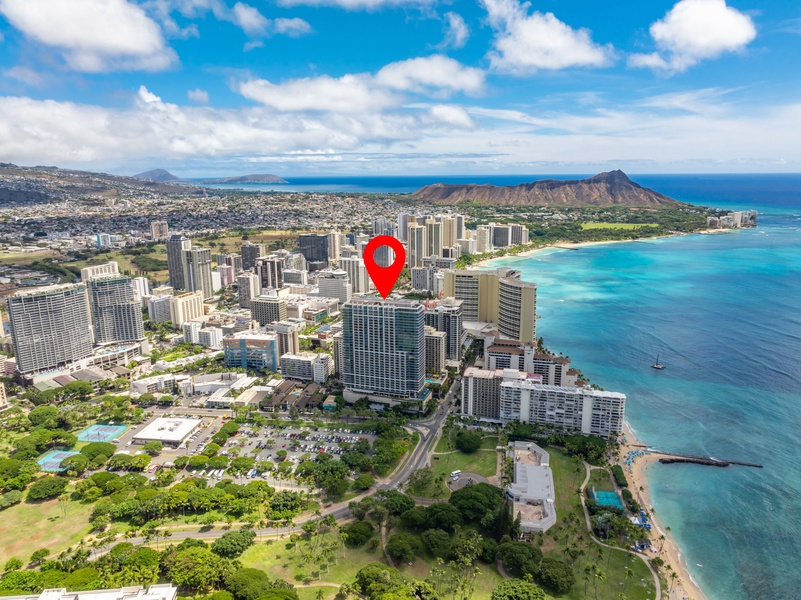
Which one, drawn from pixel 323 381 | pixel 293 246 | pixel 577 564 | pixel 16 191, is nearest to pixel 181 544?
pixel 577 564

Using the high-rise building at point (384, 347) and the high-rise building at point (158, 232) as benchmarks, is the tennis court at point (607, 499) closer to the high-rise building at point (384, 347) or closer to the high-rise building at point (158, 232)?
the high-rise building at point (384, 347)

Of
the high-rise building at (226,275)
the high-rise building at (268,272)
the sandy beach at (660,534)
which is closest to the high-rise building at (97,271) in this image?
the high-rise building at (226,275)

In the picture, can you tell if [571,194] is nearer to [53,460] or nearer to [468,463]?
[468,463]

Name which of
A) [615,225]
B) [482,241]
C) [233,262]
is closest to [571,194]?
[615,225]

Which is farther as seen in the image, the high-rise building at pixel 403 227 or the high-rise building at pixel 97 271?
the high-rise building at pixel 403 227

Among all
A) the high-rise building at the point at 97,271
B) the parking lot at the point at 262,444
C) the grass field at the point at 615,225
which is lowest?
the parking lot at the point at 262,444
